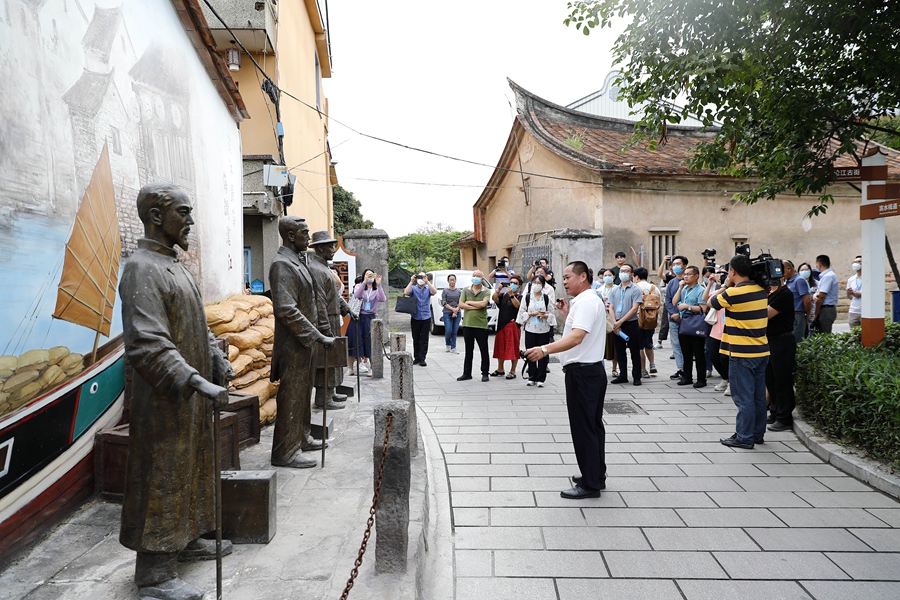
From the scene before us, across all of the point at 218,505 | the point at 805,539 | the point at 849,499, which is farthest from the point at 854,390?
the point at 218,505

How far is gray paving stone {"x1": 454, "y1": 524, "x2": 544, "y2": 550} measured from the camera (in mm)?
3945

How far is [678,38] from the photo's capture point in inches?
244

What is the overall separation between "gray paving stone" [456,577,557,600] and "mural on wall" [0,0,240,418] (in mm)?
2626

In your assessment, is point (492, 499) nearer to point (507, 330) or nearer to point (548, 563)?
point (548, 563)

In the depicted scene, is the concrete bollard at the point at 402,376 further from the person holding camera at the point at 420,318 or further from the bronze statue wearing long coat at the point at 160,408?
the person holding camera at the point at 420,318

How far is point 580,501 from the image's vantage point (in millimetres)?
4676

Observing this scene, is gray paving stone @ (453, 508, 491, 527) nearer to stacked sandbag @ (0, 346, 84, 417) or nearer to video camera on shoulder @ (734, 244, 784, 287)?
stacked sandbag @ (0, 346, 84, 417)

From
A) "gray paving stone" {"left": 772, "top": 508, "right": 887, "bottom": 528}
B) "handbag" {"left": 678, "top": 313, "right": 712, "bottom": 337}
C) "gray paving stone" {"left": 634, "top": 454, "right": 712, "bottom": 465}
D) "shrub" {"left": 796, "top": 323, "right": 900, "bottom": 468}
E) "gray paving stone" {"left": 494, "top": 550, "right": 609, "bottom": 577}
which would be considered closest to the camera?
"gray paving stone" {"left": 494, "top": 550, "right": 609, "bottom": 577}

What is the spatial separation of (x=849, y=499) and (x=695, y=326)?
416cm

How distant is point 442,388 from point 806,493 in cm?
536

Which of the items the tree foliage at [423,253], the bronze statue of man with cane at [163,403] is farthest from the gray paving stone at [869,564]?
the tree foliage at [423,253]

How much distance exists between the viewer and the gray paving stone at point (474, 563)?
3.62 m

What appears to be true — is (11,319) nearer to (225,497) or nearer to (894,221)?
(225,497)

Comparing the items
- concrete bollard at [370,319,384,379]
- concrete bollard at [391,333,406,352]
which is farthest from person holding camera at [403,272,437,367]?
concrete bollard at [391,333,406,352]
